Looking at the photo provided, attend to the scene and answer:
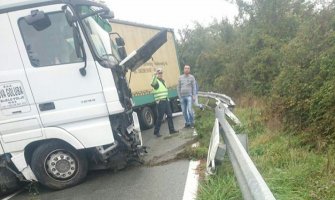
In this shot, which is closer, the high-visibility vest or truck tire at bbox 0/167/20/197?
truck tire at bbox 0/167/20/197

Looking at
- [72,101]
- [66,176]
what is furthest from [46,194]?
[72,101]

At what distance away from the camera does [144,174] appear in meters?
6.26

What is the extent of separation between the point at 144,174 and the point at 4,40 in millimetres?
2993

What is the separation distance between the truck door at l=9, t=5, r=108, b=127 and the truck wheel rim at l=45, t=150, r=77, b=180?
1.69 ft

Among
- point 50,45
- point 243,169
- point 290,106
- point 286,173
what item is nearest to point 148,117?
point 290,106

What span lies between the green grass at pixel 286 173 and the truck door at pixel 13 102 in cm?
285

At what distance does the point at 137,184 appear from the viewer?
5.78 meters

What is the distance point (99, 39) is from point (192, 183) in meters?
2.78

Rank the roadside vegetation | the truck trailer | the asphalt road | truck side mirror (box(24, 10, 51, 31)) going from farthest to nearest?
the truck trailer, truck side mirror (box(24, 10, 51, 31)), the asphalt road, the roadside vegetation

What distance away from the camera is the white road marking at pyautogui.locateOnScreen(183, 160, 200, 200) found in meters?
4.76

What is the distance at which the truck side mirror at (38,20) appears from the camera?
219 inches

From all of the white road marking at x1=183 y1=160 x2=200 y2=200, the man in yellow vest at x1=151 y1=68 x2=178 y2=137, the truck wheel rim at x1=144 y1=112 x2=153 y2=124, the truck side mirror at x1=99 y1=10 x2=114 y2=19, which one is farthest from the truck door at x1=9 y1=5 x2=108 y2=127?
the truck wheel rim at x1=144 y1=112 x2=153 y2=124

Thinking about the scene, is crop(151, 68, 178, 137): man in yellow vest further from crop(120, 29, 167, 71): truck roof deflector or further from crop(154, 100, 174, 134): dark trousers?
crop(120, 29, 167, 71): truck roof deflector

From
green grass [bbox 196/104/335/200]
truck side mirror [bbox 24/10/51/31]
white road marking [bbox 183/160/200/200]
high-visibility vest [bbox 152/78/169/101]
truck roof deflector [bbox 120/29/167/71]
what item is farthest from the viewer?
high-visibility vest [bbox 152/78/169/101]
